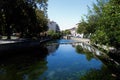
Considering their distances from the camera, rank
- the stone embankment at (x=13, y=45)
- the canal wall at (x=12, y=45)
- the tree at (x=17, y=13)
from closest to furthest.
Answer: the canal wall at (x=12, y=45) → the stone embankment at (x=13, y=45) → the tree at (x=17, y=13)

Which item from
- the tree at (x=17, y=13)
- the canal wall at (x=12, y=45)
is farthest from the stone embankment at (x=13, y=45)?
the tree at (x=17, y=13)

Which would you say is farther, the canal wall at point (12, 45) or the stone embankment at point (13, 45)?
the stone embankment at point (13, 45)

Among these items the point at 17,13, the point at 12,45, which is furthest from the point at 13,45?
the point at 17,13

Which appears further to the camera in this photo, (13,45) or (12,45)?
(13,45)

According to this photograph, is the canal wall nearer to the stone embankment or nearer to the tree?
the stone embankment

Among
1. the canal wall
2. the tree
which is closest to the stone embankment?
the canal wall

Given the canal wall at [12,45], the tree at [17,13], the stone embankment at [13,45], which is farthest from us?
the tree at [17,13]

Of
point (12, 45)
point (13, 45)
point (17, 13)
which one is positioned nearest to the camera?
point (12, 45)

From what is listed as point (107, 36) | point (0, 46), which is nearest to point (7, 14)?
point (0, 46)

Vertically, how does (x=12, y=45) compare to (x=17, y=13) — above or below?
below

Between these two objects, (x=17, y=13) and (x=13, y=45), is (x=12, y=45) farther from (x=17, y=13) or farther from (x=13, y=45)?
(x=17, y=13)

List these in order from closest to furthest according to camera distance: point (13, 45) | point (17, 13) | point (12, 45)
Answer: point (12, 45) < point (13, 45) < point (17, 13)

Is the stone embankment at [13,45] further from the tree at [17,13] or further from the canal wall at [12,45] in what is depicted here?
the tree at [17,13]

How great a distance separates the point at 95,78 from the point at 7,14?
140 feet
